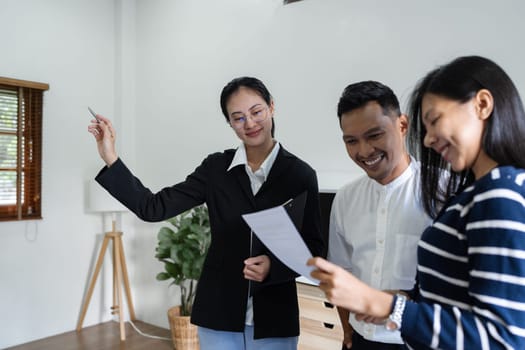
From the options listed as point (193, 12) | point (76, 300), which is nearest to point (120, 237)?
point (76, 300)

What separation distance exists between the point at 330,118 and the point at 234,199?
1508 millimetres

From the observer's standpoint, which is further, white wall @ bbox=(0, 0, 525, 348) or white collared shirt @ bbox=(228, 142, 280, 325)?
white wall @ bbox=(0, 0, 525, 348)

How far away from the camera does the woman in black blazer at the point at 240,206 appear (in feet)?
4.25

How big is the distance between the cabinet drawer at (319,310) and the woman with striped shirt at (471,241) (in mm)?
1565

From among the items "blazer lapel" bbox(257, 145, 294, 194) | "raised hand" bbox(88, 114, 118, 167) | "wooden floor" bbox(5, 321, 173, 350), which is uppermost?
"raised hand" bbox(88, 114, 118, 167)

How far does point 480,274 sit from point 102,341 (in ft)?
11.3

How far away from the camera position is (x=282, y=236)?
0.84 metres

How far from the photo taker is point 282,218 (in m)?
0.81

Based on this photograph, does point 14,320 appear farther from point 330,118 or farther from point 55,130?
→ point 330,118

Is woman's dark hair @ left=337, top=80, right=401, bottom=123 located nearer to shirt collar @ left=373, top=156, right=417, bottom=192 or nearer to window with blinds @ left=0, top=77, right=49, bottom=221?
shirt collar @ left=373, top=156, right=417, bottom=192

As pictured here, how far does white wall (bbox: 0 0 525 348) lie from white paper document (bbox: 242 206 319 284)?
1.80 m

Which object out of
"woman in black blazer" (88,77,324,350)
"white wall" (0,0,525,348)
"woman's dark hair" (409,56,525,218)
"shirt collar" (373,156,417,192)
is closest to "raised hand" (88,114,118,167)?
"woman in black blazer" (88,77,324,350)

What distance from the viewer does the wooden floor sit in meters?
3.29

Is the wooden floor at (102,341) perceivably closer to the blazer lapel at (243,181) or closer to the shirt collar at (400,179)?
the blazer lapel at (243,181)
